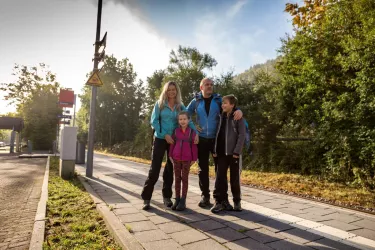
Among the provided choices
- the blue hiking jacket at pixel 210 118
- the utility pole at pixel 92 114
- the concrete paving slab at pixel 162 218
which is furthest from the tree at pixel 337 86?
the utility pole at pixel 92 114

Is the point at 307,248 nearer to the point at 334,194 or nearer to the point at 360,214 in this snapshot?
the point at 360,214

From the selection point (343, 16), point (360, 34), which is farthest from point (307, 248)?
point (343, 16)

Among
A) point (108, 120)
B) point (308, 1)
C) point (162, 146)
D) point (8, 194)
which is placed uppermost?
point (308, 1)

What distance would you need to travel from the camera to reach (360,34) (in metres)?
6.99

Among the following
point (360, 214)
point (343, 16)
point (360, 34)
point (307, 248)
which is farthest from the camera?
point (343, 16)

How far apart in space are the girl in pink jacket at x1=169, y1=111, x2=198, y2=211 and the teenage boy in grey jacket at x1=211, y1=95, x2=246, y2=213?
43cm

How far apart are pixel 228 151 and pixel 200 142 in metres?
0.54

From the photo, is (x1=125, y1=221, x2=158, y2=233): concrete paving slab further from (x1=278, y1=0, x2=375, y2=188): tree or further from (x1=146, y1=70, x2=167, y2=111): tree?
(x1=146, y1=70, x2=167, y2=111): tree

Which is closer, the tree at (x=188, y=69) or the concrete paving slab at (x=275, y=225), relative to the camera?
the concrete paving slab at (x=275, y=225)

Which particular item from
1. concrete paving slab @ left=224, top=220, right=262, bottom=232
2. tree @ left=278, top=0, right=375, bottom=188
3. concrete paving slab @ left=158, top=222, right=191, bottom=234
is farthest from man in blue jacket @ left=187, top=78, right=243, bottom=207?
tree @ left=278, top=0, right=375, bottom=188

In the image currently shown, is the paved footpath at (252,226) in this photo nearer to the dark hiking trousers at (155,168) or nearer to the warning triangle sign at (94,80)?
the dark hiking trousers at (155,168)

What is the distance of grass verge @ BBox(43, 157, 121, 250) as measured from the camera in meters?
2.87

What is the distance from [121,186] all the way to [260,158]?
23.7 ft

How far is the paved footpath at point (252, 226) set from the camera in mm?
2789
